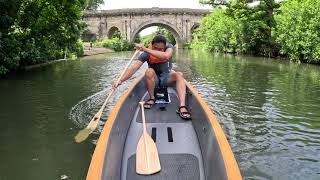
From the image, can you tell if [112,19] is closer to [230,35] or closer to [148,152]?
[230,35]

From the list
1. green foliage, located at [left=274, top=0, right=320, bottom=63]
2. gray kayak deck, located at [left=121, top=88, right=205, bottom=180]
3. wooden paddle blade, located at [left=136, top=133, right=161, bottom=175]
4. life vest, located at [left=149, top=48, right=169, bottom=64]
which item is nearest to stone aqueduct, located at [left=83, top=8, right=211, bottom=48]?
green foliage, located at [left=274, top=0, right=320, bottom=63]

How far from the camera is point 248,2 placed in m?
30.8

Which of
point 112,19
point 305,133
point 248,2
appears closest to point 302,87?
point 305,133

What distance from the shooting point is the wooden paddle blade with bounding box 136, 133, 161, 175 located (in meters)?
3.84

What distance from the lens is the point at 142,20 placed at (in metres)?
55.0

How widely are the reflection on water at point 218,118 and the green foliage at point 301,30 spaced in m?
7.84

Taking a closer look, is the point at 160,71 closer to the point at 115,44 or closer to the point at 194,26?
the point at 115,44

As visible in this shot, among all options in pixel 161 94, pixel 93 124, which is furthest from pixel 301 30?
pixel 93 124

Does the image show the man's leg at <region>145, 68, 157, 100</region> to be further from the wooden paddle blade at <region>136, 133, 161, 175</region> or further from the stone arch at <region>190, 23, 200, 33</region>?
the stone arch at <region>190, 23, 200, 33</region>

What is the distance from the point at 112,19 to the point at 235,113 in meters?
49.9

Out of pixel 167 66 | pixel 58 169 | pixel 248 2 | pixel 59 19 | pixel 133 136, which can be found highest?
pixel 248 2

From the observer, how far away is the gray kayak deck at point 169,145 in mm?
3893

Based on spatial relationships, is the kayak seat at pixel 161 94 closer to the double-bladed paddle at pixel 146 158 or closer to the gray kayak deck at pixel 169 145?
the gray kayak deck at pixel 169 145

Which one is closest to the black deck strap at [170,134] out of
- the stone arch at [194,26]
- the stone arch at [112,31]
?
the stone arch at [194,26]
